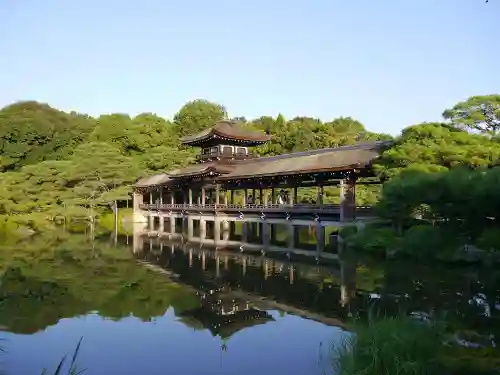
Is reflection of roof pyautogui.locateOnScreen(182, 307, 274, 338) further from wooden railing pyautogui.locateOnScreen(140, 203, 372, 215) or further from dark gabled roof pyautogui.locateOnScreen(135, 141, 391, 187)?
dark gabled roof pyautogui.locateOnScreen(135, 141, 391, 187)

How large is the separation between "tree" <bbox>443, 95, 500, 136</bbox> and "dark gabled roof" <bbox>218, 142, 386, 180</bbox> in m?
3.38

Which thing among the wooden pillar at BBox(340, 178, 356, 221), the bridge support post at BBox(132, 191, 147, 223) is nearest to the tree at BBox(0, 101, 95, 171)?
the bridge support post at BBox(132, 191, 147, 223)

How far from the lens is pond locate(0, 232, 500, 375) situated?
852cm

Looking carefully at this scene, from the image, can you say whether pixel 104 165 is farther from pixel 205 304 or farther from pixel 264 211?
pixel 205 304

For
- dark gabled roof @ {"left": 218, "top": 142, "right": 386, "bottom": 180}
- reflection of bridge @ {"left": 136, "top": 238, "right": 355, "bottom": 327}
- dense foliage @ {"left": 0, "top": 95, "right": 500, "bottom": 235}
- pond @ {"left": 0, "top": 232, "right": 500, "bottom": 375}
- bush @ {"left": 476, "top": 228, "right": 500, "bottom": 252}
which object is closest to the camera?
pond @ {"left": 0, "top": 232, "right": 500, "bottom": 375}

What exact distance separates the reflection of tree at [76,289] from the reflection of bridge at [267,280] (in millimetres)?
1146

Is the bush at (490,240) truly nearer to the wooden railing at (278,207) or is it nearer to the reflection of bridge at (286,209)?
the reflection of bridge at (286,209)

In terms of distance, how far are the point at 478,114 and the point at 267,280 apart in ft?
40.6

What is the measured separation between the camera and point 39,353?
28.7 ft

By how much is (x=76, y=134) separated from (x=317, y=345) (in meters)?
46.6

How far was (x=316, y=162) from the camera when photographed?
76.4ft

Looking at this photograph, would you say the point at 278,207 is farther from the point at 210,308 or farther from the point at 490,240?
the point at 210,308

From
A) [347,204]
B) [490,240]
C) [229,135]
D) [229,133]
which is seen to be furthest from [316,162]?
[490,240]

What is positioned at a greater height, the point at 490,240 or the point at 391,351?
the point at 490,240
